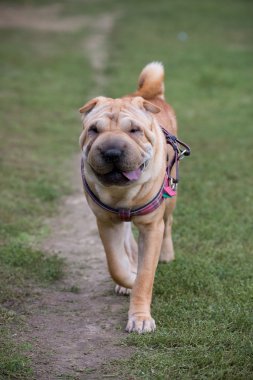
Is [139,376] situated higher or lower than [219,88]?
higher

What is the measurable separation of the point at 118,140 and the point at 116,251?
33.7 inches

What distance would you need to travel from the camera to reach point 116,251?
14.9 ft

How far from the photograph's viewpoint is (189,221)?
20.8ft

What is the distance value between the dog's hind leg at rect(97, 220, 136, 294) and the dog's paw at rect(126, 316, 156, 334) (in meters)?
0.36

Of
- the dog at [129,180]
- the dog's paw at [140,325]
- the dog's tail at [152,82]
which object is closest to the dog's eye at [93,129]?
the dog at [129,180]

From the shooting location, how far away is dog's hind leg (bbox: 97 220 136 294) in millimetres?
4523

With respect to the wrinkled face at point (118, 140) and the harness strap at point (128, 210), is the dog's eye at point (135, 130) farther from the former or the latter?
the harness strap at point (128, 210)

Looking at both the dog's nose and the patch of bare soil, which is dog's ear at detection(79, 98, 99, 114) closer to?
the dog's nose

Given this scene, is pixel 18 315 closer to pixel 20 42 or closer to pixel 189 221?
pixel 189 221

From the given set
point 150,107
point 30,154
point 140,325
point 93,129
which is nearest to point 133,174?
point 93,129

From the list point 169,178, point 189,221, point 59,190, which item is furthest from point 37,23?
point 169,178

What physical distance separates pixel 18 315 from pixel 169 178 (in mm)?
1206

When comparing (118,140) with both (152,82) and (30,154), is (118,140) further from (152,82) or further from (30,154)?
(30,154)

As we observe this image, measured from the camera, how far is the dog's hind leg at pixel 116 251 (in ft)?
14.8
